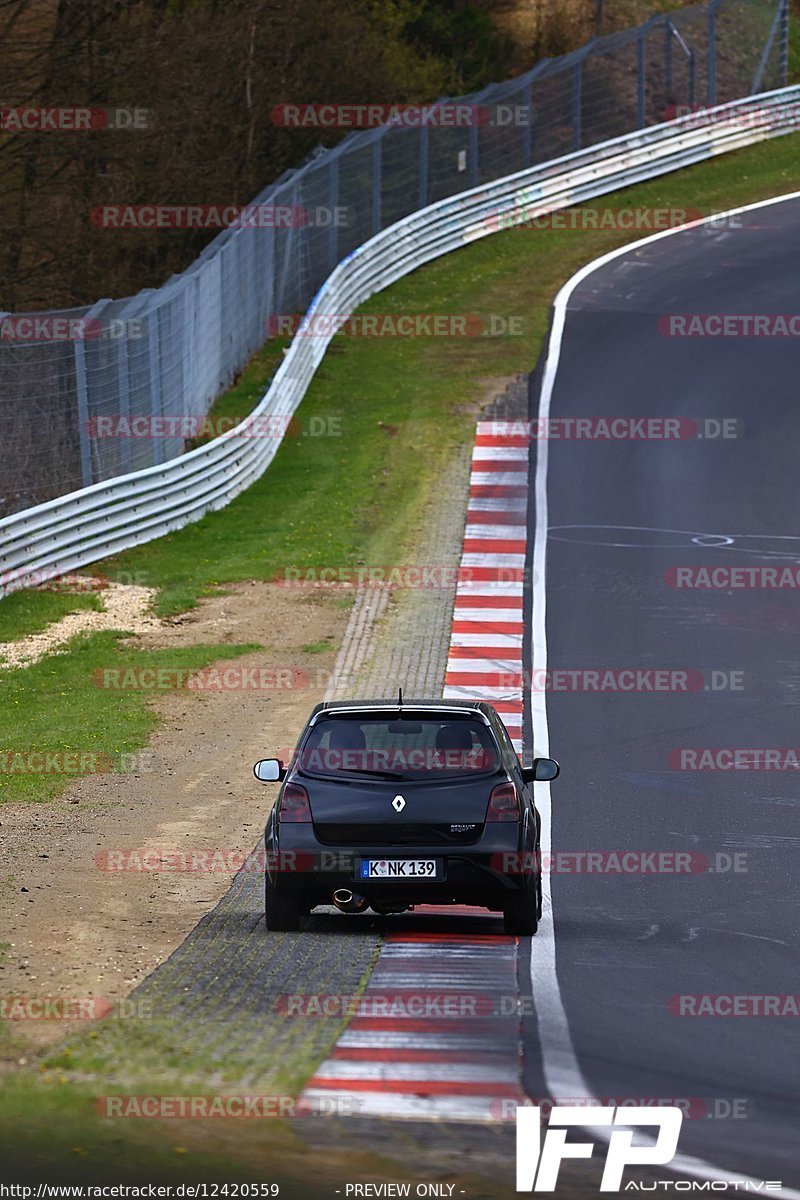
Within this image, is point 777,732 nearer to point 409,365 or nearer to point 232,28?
point 409,365

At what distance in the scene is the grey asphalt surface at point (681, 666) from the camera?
8.62 meters

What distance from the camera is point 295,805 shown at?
36.4ft

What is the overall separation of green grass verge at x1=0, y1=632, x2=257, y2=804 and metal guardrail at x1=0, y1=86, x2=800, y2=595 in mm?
2245

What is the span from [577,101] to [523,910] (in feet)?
124

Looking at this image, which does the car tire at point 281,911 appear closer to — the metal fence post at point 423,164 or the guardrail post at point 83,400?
the guardrail post at point 83,400

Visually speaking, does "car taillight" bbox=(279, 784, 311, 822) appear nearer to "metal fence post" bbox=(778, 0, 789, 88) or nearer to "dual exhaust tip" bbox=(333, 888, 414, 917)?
"dual exhaust tip" bbox=(333, 888, 414, 917)

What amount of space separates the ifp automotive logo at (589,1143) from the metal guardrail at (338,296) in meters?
16.1

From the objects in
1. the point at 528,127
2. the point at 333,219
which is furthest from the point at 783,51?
the point at 333,219

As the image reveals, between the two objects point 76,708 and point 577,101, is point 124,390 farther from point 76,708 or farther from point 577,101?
point 577,101

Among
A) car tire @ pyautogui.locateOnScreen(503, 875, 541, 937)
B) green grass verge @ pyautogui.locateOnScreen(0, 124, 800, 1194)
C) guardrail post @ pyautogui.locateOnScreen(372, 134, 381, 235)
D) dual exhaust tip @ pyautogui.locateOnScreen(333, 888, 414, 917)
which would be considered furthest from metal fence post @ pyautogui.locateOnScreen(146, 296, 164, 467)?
car tire @ pyautogui.locateOnScreen(503, 875, 541, 937)

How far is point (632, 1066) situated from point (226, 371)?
88.4ft

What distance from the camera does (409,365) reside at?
36.4m

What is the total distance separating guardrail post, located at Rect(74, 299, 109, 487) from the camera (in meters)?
24.2

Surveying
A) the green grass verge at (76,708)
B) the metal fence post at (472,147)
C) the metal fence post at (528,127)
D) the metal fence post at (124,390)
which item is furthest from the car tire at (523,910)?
the metal fence post at (528,127)
